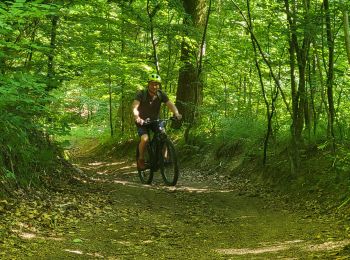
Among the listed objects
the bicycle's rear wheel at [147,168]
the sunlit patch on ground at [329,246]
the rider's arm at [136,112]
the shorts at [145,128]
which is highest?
the rider's arm at [136,112]

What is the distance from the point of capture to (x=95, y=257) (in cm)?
391

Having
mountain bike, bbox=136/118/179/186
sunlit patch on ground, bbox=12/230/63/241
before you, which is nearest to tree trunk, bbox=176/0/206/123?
mountain bike, bbox=136/118/179/186

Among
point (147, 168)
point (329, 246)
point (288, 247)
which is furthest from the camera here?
point (147, 168)

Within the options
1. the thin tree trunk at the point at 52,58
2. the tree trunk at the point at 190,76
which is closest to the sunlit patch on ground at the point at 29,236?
the thin tree trunk at the point at 52,58

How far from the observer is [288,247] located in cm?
416

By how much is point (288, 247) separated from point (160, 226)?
168 cm

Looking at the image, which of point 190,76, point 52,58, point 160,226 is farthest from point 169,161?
point 190,76

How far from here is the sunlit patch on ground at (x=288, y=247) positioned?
395 cm

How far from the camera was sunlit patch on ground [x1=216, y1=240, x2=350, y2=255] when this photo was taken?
13.0 ft

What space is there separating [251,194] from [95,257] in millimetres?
4190

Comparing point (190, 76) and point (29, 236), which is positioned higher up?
point (190, 76)

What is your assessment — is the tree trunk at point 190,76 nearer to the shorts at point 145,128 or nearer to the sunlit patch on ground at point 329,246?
the shorts at point 145,128

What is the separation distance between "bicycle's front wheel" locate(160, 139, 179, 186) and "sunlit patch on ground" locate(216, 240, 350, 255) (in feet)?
12.7

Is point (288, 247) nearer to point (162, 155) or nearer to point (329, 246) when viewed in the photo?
point (329, 246)
